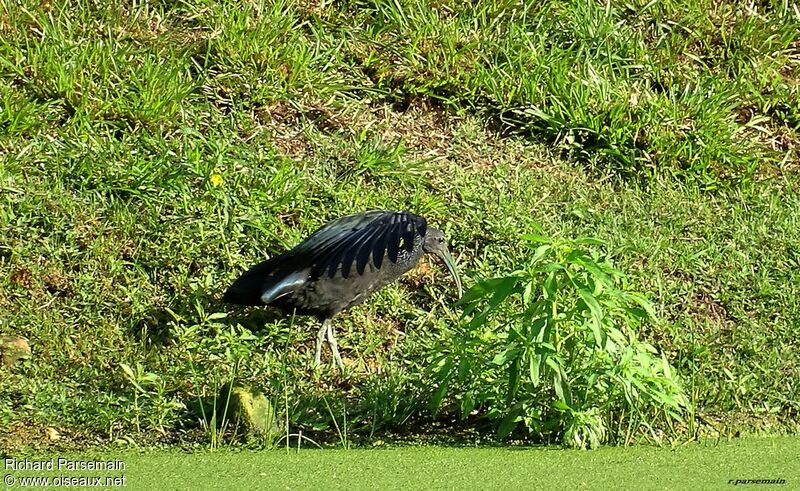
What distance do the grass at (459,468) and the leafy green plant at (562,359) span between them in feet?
0.53

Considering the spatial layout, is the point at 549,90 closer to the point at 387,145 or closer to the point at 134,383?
the point at 387,145

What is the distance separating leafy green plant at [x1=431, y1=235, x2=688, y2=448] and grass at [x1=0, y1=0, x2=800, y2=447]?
0.27 m

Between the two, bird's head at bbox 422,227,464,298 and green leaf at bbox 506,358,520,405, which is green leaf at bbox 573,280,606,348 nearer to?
green leaf at bbox 506,358,520,405

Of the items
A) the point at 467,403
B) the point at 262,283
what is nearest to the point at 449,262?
the point at 262,283

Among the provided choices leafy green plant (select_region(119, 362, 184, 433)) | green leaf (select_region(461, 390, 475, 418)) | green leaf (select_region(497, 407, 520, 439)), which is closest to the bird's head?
green leaf (select_region(461, 390, 475, 418))

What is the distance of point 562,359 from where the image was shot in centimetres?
435

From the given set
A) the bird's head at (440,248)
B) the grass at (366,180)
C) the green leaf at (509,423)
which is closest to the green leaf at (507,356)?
the green leaf at (509,423)

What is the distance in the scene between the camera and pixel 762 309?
235 inches

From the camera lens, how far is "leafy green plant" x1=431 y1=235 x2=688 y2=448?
4188mm

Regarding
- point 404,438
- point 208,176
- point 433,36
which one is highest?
point 433,36

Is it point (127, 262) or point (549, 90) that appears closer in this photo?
point (127, 262)

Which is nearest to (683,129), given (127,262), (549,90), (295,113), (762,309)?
(549,90)

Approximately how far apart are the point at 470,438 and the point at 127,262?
206 centimetres

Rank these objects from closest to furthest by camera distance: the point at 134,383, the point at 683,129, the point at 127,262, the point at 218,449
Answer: the point at 218,449, the point at 134,383, the point at 127,262, the point at 683,129
